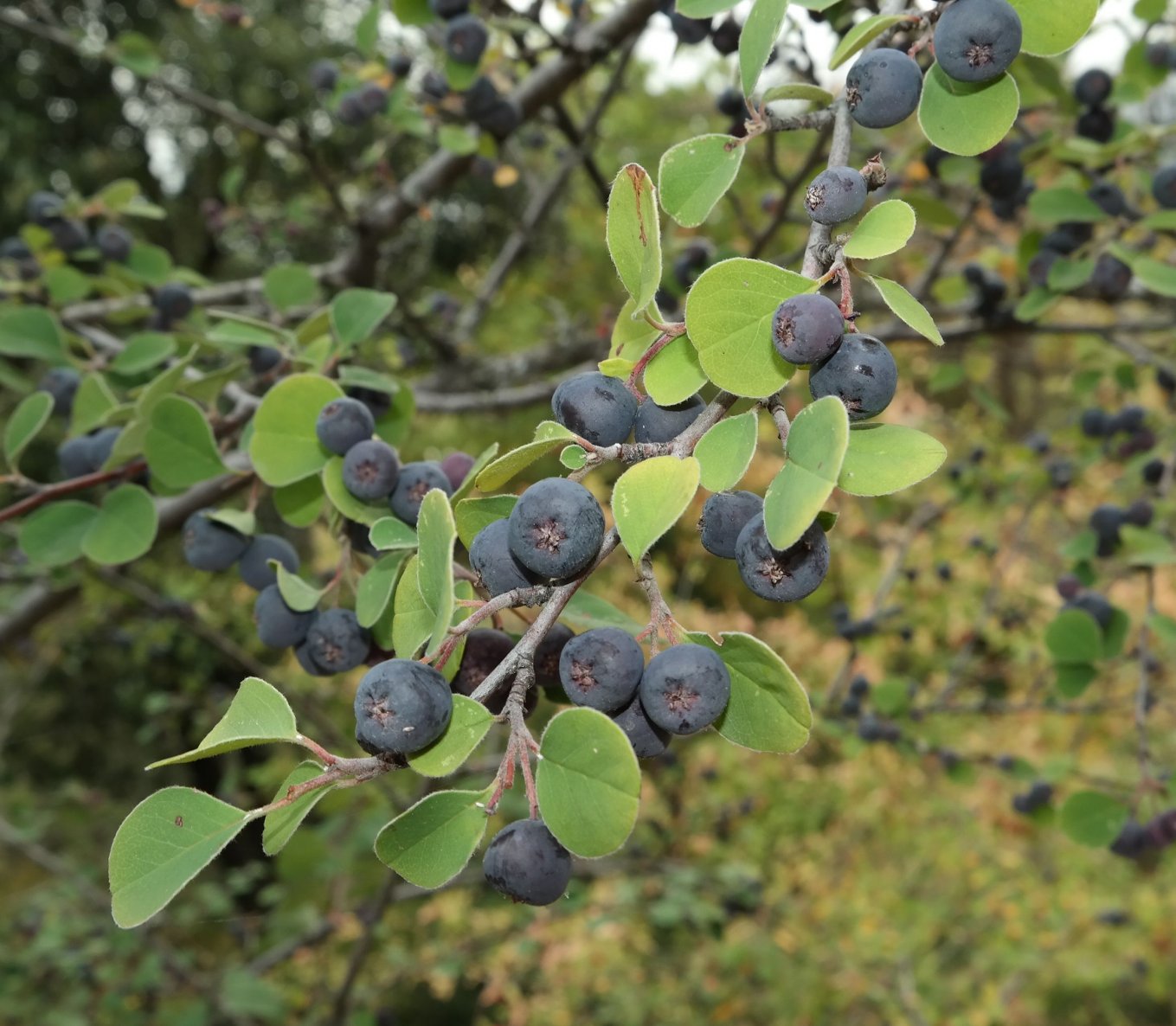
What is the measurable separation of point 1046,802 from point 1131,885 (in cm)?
560

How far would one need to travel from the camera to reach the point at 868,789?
276 inches

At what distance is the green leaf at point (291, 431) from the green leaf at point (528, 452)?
1.43 ft

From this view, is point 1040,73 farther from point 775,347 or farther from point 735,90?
point 775,347

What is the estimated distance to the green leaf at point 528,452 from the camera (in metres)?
0.77

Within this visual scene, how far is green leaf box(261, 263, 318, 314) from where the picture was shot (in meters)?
1.87

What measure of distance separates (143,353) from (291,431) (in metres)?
0.67

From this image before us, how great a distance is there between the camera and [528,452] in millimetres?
779

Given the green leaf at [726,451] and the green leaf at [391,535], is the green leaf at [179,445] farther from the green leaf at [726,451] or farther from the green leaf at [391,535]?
the green leaf at [726,451]

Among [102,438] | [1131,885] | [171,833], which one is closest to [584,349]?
[102,438]

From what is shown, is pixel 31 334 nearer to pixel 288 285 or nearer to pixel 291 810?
pixel 288 285

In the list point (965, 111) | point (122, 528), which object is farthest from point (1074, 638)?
point (122, 528)

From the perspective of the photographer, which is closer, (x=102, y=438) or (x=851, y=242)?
(x=851, y=242)

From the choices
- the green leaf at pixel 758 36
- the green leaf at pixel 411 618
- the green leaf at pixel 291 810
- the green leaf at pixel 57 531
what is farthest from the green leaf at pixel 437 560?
the green leaf at pixel 57 531

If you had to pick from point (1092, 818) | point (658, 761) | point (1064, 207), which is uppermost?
point (1064, 207)
